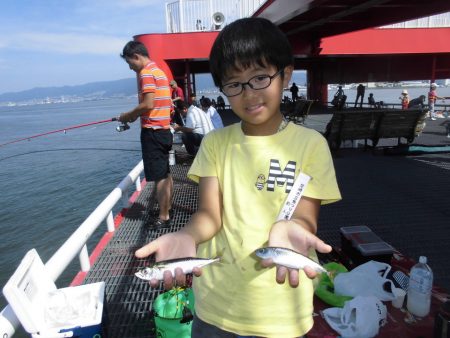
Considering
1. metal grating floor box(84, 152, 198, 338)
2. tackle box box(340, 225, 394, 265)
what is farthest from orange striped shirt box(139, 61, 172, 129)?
tackle box box(340, 225, 394, 265)

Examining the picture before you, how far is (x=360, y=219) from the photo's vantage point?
5027 mm

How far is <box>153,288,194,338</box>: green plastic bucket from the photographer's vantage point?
2.65 m

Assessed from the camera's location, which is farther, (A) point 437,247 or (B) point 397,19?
(B) point 397,19

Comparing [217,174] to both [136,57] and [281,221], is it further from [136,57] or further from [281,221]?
[136,57]

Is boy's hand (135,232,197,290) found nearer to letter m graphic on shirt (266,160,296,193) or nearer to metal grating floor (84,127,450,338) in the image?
letter m graphic on shirt (266,160,296,193)

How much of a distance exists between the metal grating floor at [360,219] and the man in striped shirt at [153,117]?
62 centimetres

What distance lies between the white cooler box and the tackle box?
2.37 meters

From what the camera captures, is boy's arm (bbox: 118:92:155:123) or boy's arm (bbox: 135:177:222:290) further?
boy's arm (bbox: 118:92:155:123)

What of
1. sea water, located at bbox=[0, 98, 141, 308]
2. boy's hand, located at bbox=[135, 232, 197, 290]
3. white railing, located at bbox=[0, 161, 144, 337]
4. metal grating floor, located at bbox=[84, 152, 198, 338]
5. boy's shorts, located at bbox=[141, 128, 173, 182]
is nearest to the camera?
boy's hand, located at bbox=[135, 232, 197, 290]

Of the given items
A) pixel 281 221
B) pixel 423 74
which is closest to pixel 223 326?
pixel 281 221

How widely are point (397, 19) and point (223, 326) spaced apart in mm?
13841

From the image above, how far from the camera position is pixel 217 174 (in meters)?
1.82

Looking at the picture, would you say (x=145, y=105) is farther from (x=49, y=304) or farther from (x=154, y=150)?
(x=49, y=304)

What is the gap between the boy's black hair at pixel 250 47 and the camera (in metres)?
1.62
